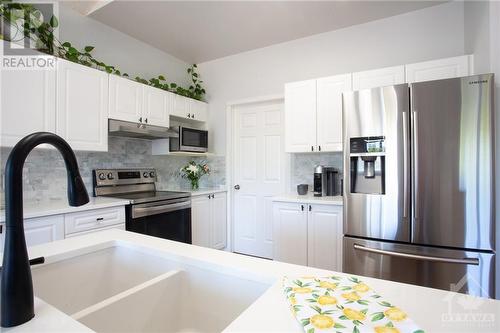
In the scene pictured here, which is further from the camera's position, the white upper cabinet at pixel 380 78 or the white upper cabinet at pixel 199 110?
the white upper cabinet at pixel 199 110

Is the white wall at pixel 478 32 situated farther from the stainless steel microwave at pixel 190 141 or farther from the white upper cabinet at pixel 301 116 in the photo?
the stainless steel microwave at pixel 190 141

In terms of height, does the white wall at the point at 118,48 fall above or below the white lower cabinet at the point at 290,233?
above

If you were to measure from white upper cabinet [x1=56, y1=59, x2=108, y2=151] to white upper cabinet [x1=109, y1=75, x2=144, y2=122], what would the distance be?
0.07 meters

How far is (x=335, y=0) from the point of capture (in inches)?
97.0

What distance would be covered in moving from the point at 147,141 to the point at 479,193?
128 inches

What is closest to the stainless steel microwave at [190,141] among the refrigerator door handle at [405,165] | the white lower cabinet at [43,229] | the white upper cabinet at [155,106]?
the white upper cabinet at [155,106]

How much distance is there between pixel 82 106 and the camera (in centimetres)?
228

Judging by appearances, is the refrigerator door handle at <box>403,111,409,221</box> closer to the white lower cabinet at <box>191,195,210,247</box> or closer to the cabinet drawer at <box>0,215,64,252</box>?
the white lower cabinet at <box>191,195,210,247</box>

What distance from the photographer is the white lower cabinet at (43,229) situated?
1723 mm

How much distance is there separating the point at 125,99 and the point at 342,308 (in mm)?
2724

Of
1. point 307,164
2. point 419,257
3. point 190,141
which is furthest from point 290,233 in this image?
point 190,141

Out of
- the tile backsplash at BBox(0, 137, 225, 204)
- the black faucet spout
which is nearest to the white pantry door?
the tile backsplash at BBox(0, 137, 225, 204)

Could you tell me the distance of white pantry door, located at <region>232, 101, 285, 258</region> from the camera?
136 inches

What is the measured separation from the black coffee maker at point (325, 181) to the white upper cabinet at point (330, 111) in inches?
9.6
